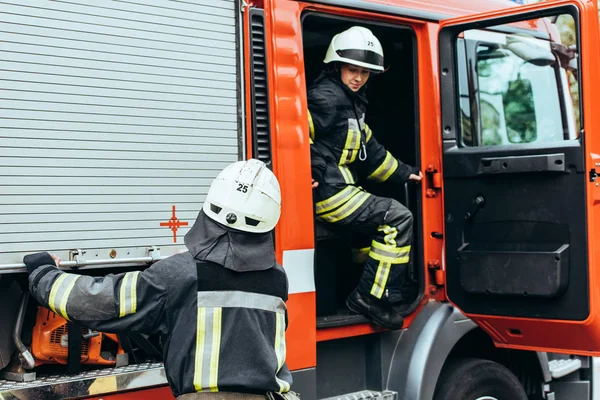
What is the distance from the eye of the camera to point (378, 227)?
15.6ft

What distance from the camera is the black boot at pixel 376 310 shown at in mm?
4684

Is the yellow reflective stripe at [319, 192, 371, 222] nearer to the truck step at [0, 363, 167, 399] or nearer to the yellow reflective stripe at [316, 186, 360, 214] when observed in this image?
the yellow reflective stripe at [316, 186, 360, 214]

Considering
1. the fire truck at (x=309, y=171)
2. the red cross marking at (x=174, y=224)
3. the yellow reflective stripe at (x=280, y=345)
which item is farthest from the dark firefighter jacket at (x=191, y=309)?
the red cross marking at (x=174, y=224)

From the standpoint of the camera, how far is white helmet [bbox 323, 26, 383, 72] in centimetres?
470

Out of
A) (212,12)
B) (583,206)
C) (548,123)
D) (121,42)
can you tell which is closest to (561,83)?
(548,123)

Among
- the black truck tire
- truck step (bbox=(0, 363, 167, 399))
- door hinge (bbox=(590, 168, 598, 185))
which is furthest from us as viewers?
the black truck tire

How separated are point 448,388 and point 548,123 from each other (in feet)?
5.69

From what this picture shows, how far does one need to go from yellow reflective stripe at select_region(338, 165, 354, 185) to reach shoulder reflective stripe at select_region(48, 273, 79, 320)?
75.9 inches

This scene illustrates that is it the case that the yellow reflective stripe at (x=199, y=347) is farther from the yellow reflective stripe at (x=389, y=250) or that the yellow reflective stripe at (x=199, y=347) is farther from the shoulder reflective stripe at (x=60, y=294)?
the yellow reflective stripe at (x=389, y=250)

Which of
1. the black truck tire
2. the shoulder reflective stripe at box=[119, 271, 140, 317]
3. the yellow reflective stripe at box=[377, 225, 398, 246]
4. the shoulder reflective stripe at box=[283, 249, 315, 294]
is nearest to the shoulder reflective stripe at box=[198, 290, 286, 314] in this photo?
the shoulder reflective stripe at box=[119, 271, 140, 317]

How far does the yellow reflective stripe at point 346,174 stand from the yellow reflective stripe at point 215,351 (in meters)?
1.68

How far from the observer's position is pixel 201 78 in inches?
156

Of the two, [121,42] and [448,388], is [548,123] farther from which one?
[121,42]

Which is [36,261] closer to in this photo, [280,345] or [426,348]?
[280,345]
